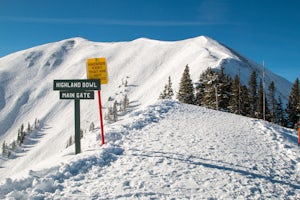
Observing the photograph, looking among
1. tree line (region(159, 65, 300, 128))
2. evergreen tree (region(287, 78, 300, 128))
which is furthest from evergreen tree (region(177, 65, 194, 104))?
evergreen tree (region(287, 78, 300, 128))

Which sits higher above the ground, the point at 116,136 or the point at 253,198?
the point at 116,136

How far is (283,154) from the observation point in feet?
38.3

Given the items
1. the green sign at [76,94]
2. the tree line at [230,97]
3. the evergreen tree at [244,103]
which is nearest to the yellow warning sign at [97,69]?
the green sign at [76,94]

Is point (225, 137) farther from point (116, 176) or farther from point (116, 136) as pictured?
point (116, 176)

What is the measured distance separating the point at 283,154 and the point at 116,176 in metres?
7.89

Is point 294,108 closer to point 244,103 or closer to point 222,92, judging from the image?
point 244,103

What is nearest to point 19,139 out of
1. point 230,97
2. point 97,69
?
point 230,97

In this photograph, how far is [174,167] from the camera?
30.1 feet

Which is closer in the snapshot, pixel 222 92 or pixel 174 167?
pixel 174 167

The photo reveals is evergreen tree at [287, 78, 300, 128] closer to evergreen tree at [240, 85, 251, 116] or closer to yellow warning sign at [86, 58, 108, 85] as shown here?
evergreen tree at [240, 85, 251, 116]

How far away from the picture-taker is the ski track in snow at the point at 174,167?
7578mm

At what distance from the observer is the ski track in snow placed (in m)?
7.58

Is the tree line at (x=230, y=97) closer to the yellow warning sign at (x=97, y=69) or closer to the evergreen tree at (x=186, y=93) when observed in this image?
the evergreen tree at (x=186, y=93)

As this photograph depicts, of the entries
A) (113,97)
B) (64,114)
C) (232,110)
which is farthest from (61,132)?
(232,110)
